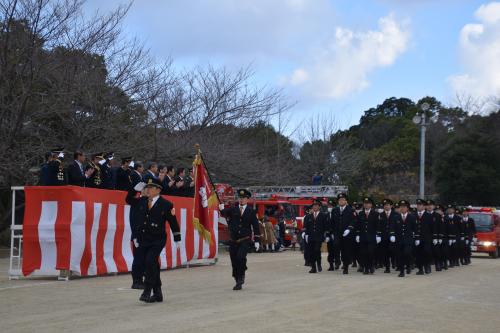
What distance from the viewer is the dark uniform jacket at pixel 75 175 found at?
14914 millimetres

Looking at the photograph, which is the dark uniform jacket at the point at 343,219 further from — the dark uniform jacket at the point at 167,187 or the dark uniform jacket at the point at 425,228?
the dark uniform jacket at the point at 167,187

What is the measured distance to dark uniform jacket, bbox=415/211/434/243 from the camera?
19.6 meters

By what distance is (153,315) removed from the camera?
9.57 meters

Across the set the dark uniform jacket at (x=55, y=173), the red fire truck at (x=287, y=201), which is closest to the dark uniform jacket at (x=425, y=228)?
the dark uniform jacket at (x=55, y=173)

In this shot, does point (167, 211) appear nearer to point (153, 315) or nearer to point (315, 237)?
point (153, 315)

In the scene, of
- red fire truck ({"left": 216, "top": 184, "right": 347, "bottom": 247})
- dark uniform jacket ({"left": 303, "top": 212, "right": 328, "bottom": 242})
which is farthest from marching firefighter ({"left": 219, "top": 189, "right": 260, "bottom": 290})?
red fire truck ({"left": 216, "top": 184, "right": 347, "bottom": 247})

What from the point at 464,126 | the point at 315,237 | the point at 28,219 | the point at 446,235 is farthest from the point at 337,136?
the point at 28,219

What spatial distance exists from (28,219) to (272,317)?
6857mm

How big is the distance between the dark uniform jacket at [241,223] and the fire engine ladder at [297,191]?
17499mm

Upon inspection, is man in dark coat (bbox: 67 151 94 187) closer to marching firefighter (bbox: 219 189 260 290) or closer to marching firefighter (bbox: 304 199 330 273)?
marching firefighter (bbox: 219 189 260 290)

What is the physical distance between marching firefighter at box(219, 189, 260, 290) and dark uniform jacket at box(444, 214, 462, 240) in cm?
974

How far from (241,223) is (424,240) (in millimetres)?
7610

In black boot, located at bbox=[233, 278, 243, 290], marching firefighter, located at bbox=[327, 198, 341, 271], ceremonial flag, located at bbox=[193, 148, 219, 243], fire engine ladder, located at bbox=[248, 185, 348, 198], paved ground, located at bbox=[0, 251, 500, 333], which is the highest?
fire engine ladder, located at bbox=[248, 185, 348, 198]

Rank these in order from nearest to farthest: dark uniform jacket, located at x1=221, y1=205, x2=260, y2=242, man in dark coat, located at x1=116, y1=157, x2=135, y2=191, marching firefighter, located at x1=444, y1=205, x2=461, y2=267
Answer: dark uniform jacket, located at x1=221, y1=205, x2=260, y2=242 < man in dark coat, located at x1=116, y1=157, x2=135, y2=191 < marching firefighter, located at x1=444, y1=205, x2=461, y2=267
